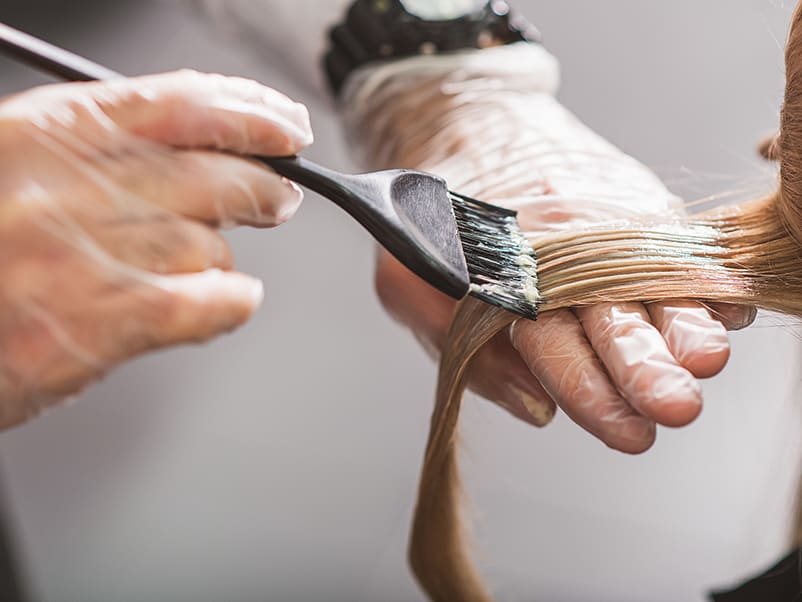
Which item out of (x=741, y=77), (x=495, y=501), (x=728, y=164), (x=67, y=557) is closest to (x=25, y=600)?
(x=67, y=557)

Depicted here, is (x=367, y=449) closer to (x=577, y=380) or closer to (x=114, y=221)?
(x=577, y=380)

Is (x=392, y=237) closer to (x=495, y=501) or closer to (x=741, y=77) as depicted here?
(x=495, y=501)

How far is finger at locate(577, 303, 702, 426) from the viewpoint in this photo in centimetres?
46

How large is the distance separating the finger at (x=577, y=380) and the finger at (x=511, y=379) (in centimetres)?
4

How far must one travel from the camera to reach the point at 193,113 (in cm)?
44

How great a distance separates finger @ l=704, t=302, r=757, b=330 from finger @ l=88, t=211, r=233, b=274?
33 cm

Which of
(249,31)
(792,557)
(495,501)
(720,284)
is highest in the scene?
(249,31)

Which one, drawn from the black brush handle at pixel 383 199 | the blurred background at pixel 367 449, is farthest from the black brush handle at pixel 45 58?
the blurred background at pixel 367 449

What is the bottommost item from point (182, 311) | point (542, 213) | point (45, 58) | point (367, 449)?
point (367, 449)

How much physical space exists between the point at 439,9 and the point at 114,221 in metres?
0.56

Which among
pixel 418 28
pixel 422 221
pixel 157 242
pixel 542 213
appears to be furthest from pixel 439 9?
pixel 157 242

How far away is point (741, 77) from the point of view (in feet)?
4.03

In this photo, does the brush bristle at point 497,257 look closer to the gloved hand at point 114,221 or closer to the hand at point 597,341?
the hand at point 597,341

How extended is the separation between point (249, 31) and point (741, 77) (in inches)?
29.9
